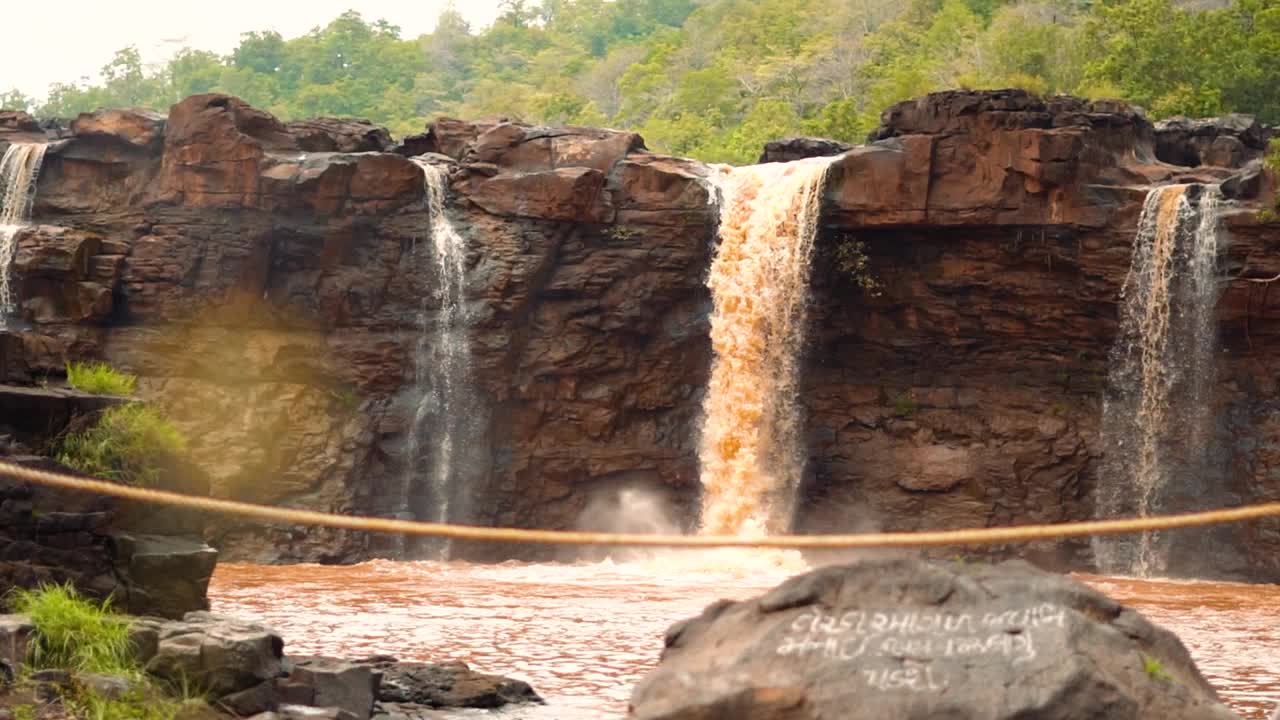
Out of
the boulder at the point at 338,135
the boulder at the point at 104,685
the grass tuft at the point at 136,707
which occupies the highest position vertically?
the boulder at the point at 338,135

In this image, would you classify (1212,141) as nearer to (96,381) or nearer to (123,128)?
(123,128)

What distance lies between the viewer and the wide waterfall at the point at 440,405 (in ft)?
84.6

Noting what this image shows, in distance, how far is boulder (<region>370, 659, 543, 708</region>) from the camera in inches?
457

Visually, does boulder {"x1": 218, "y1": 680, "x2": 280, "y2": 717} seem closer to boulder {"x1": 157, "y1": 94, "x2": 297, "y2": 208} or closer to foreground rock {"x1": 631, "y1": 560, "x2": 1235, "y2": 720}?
foreground rock {"x1": 631, "y1": 560, "x2": 1235, "y2": 720}

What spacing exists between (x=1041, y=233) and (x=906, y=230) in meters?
2.08

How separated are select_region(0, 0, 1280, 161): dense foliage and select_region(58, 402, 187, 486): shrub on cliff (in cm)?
2696

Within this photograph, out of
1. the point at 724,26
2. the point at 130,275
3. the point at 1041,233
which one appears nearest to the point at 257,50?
the point at 724,26

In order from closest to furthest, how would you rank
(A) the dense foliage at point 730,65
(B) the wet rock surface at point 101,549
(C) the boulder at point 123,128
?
(B) the wet rock surface at point 101,549 → (C) the boulder at point 123,128 → (A) the dense foliage at point 730,65

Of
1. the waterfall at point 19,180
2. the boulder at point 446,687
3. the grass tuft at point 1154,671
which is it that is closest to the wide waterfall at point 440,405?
the waterfall at point 19,180

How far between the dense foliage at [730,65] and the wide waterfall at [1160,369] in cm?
1185

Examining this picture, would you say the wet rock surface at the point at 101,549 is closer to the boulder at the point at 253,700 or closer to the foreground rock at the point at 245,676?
the foreground rock at the point at 245,676

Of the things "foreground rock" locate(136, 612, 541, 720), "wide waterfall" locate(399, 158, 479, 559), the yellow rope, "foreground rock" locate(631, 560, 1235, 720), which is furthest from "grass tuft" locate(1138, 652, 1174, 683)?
"wide waterfall" locate(399, 158, 479, 559)

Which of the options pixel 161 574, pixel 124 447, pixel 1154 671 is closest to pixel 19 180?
pixel 124 447

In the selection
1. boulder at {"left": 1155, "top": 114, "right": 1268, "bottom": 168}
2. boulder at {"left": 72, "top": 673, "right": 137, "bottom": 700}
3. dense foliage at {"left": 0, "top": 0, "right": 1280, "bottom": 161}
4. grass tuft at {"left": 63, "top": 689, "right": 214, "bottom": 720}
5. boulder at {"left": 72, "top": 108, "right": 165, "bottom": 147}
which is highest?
dense foliage at {"left": 0, "top": 0, "right": 1280, "bottom": 161}
